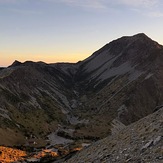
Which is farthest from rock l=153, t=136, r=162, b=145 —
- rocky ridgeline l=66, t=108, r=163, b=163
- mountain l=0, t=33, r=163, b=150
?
mountain l=0, t=33, r=163, b=150

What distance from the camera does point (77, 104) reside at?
15262 centimetres

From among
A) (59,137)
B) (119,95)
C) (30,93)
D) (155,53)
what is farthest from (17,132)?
(155,53)

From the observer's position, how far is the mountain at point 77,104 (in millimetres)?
92719

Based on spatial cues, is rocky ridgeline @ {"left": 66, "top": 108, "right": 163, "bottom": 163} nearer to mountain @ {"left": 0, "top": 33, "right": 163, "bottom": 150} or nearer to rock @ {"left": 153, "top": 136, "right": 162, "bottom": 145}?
rock @ {"left": 153, "top": 136, "right": 162, "bottom": 145}

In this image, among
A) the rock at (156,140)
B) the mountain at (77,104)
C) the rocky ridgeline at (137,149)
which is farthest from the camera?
the mountain at (77,104)

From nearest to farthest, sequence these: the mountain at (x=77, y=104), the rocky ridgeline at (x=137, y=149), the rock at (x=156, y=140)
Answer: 1. the rocky ridgeline at (x=137, y=149)
2. the rock at (x=156, y=140)
3. the mountain at (x=77, y=104)

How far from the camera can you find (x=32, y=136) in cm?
8869

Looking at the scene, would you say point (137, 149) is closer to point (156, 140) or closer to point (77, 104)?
point (156, 140)

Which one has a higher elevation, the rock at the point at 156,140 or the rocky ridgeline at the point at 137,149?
the rock at the point at 156,140

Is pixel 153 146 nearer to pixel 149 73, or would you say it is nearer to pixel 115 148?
pixel 115 148

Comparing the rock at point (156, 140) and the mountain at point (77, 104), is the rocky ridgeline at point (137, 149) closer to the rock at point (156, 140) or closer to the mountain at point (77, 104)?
the rock at point (156, 140)

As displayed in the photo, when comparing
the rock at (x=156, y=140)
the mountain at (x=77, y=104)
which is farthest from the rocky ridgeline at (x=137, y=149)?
the mountain at (x=77, y=104)

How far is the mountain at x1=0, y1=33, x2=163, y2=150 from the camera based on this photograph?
9272cm

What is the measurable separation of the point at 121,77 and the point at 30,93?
179 ft
